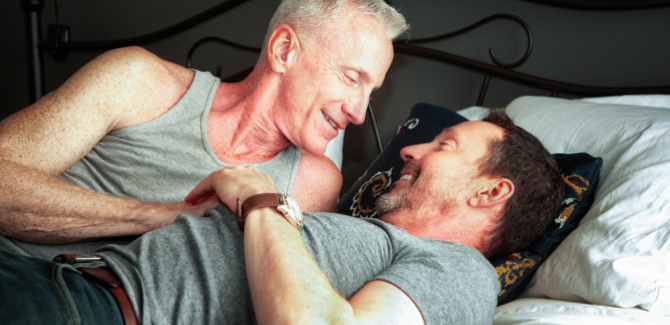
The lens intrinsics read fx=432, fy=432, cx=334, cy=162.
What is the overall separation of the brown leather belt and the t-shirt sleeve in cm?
41

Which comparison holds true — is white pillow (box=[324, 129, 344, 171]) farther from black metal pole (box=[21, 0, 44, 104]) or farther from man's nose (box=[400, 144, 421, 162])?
black metal pole (box=[21, 0, 44, 104])

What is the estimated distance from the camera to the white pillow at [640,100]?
4.58 ft

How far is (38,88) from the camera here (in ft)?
7.57

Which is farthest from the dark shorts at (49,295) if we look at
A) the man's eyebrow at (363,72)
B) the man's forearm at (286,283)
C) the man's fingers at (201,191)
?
the man's eyebrow at (363,72)

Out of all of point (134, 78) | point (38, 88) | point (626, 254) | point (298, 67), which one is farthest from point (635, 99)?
point (38, 88)

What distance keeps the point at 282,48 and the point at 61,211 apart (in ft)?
2.38

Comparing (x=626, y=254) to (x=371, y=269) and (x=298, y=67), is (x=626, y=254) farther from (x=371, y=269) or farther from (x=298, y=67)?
(x=298, y=67)

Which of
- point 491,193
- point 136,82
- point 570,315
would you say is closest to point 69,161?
point 136,82

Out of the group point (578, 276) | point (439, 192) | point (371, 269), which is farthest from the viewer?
point (439, 192)

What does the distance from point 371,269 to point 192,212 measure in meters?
0.46

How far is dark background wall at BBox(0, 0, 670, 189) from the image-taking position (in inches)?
63.8

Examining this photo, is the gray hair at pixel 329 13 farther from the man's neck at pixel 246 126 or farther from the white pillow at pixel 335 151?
the white pillow at pixel 335 151

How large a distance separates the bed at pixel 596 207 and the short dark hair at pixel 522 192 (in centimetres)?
3

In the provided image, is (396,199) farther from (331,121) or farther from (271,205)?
(271,205)
